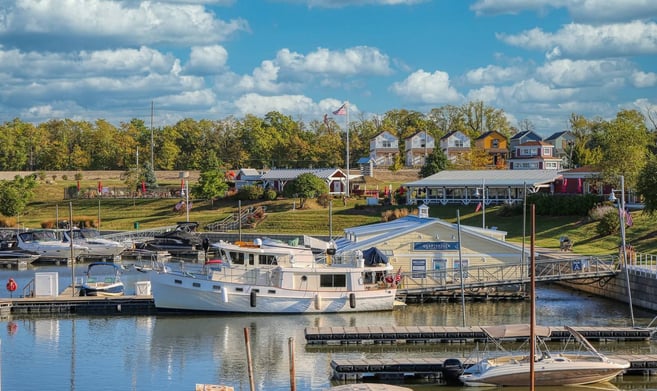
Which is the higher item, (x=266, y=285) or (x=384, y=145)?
(x=384, y=145)

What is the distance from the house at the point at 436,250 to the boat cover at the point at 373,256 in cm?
45

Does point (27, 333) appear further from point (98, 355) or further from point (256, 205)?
point (256, 205)

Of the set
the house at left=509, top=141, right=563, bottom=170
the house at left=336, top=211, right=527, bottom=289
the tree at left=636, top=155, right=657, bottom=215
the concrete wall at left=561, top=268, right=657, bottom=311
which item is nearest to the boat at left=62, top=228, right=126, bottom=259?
the house at left=336, top=211, right=527, bottom=289

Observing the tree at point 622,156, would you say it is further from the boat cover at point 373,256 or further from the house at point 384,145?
the house at point 384,145

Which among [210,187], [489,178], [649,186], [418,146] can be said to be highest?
[418,146]

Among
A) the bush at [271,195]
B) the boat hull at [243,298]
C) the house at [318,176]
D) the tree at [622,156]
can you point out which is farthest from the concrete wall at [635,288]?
the house at [318,176]

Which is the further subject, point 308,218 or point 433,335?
point 308,218

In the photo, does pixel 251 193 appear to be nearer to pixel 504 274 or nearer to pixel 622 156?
pixel 622 156

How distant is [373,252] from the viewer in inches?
2335

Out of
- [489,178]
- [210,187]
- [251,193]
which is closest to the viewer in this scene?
[489,178]

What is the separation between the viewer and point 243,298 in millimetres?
52906

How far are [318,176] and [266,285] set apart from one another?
62208mm

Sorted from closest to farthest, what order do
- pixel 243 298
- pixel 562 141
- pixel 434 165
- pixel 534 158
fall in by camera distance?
pixel 243 298
pixel 434 165
pixel 534 158
pixel 562 141

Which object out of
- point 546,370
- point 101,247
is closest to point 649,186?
point 546,370
